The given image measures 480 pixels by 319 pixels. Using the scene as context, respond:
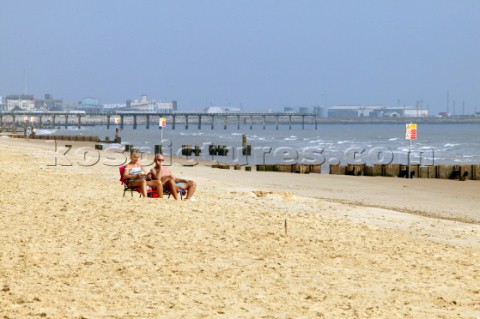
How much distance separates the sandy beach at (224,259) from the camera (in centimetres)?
661

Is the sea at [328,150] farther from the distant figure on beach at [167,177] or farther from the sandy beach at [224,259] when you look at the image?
the sandy beach at [224,259]

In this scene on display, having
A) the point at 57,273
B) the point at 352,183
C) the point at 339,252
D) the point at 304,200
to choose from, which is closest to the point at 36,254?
the point at 57,273

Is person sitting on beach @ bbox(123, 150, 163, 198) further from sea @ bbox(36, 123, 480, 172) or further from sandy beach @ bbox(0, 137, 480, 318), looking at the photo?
sea @ bbox(36, 123, 480, 172)

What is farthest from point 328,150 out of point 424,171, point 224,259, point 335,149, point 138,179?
point 224,259

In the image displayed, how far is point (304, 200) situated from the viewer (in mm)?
15227

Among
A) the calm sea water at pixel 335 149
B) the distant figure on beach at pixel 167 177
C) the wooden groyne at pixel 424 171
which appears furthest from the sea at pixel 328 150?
the distant figure on beach at pixel 167 177

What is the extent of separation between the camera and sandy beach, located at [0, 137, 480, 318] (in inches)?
260

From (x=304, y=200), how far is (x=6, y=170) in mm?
8337

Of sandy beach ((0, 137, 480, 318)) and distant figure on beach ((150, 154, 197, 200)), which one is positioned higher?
distant figure on beach ((150, 154, 197, 200))

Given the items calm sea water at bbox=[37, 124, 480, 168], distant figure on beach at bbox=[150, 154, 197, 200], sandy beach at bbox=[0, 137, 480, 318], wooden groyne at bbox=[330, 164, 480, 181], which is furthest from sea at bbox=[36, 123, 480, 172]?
sandy beach at bbox=[0, 137, 480, 318]

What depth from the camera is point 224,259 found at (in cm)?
847

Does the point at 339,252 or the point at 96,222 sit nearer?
the point at 339,252

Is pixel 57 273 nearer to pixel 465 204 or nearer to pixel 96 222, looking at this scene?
pixel 96 222

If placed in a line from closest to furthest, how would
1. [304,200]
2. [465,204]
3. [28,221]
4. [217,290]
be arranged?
[217,290], [28,221], [304,200], [465,204]
